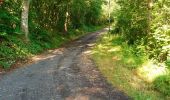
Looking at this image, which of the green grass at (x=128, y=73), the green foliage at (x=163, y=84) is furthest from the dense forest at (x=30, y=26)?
the green foliage at (x=163, y=84)

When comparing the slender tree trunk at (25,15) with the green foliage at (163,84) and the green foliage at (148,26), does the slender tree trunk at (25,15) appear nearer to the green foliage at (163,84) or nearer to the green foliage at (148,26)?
the green foliage at (148,26)

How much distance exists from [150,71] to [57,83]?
223 inches

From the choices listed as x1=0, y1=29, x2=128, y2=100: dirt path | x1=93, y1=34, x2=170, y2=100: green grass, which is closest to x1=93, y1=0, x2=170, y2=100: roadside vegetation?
x1=93, y1=34, x2=170, y2=100: green grass

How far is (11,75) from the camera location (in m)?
17.6

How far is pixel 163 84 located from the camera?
49.4 feet

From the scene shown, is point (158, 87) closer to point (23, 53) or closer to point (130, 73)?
point (130, 73)

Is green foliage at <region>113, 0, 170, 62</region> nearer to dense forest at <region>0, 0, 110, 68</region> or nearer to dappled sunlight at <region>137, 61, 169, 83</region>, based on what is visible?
dappled sunlight at <region>137, 61, 169, 83</region>

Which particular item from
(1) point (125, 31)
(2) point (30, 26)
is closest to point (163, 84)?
(1) point (125, 31)

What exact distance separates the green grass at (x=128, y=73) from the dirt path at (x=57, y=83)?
0.59 meters

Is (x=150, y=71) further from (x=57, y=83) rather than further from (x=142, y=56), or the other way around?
(x=57, y=83)

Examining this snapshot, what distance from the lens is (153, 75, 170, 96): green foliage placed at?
1452 centimetres

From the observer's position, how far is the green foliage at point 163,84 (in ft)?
47.6

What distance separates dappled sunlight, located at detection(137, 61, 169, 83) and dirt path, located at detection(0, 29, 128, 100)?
2.50 meters

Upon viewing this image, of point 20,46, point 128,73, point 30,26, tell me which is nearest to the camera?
point 128,73
